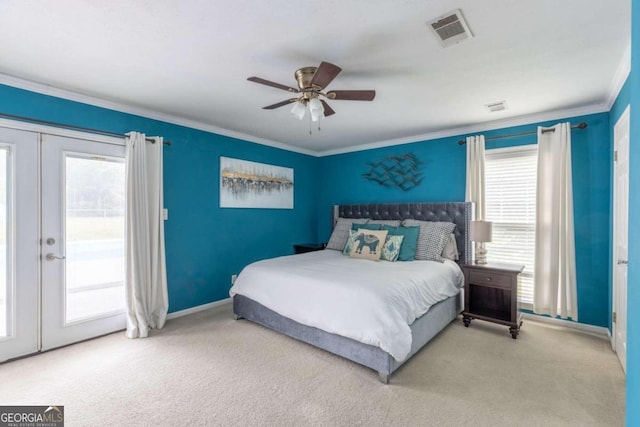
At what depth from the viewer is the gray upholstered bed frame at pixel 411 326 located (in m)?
2.42

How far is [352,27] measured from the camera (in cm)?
187

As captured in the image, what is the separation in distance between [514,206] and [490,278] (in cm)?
109

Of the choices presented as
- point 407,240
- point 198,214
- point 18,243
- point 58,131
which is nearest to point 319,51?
point 407,240

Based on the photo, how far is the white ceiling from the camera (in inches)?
67.5

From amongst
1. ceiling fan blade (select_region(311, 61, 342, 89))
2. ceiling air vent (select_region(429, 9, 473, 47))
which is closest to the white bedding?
ceiling fan blade (select_region(311, 61, 342, 89))

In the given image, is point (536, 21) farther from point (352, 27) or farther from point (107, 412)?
point (107, 412)

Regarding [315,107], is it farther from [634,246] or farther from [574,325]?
[574,325]

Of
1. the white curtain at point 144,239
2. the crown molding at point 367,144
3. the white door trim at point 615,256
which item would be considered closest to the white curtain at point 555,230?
the crown molding at point 367,144

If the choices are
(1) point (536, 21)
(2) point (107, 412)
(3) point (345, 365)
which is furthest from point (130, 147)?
(1) point (536, 21)

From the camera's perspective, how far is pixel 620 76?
246cm

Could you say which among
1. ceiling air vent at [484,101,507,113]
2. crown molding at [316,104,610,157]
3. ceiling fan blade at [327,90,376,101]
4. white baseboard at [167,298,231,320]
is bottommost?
white baseboard at [167,298,231,320]

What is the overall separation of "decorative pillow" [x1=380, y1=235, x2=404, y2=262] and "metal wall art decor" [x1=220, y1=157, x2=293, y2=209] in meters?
2.11

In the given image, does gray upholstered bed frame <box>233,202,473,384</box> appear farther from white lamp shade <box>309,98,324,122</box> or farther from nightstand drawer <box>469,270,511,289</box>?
white lamp shade <box>309,98,324,122</box>

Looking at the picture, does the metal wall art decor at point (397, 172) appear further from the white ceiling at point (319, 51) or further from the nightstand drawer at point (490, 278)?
the nightstand drawer at point (490, 278)
